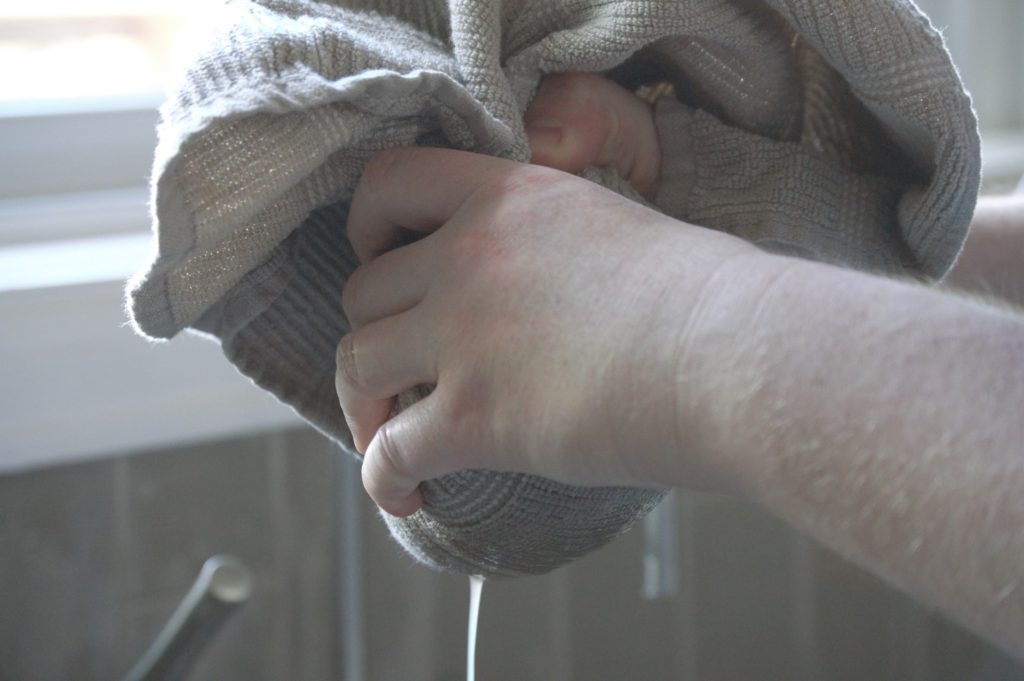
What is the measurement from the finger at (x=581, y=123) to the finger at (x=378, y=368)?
0.25 ft

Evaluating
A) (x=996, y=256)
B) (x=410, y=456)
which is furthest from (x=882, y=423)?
(x=996, y=256)

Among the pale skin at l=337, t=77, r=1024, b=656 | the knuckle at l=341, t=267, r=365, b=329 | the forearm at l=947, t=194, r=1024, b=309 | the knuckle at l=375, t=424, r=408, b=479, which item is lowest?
the forearm at l=947, t=194, r=1024, b=309

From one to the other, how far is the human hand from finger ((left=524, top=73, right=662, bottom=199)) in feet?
0.12

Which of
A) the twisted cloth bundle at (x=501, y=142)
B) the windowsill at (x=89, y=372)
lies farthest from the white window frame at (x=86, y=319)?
the twisted cloth bundle at (x=501, y=142)

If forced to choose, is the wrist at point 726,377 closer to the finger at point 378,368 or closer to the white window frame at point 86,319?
the finger at point 378,368

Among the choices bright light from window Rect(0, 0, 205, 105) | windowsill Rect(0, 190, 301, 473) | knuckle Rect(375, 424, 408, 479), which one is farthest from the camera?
bright light from window Rect(0, 0, 205, 105)

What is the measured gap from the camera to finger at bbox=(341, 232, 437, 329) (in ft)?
1.08

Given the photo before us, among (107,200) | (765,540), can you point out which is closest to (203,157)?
(107,200)

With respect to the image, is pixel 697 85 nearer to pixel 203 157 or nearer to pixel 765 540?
pixel 203 157

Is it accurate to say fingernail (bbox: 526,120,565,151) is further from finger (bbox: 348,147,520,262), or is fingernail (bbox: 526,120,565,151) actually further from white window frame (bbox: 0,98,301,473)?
white window frame (bbox: 0,98,301,473)

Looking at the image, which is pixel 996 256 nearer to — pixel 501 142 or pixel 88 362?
pixel 501 142

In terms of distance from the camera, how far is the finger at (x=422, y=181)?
33 centimetres

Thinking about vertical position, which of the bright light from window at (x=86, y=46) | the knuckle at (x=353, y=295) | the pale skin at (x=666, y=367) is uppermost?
the pale skin at (x=666, y=367)

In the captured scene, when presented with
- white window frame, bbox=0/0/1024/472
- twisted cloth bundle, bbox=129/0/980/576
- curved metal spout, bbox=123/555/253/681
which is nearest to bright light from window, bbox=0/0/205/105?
white window frame, bbox=0/0/1024/472
